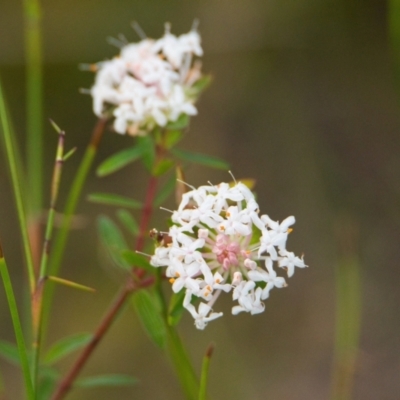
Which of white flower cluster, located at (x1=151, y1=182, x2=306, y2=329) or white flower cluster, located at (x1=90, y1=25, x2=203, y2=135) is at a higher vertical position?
white flower cluster, located at (x1=90, y1=25, x2=203, y2=135)

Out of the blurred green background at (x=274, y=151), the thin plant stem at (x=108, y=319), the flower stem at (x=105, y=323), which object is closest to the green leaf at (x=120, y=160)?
the flower stem at (x=105, y=323)

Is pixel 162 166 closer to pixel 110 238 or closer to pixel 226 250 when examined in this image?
pixel 110 238

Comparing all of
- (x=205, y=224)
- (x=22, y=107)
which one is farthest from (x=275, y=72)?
(x=205, y=224)

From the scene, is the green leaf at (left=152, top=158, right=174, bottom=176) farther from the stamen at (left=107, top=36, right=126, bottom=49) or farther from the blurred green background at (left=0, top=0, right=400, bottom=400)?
the stamen at (left=107, top=36, right=126, bottom=49)

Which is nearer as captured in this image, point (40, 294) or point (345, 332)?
point (40, 294)

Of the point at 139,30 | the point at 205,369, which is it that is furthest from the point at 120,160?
the point at 139,30

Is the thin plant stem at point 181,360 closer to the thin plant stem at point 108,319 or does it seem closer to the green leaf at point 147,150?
the thin plant stem at point 108,319

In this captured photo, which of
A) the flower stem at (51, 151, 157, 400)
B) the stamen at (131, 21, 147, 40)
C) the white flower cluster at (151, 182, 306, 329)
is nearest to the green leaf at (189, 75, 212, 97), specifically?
the flower stem at (51, 151, 157, 400)
